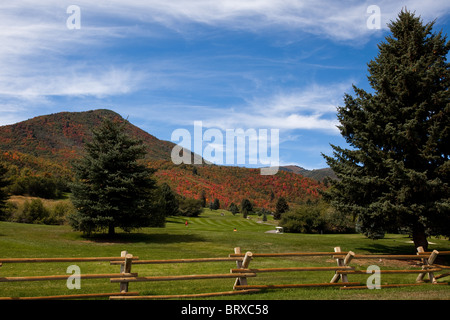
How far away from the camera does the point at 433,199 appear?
18594mm

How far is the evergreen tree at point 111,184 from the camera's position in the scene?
2503cm

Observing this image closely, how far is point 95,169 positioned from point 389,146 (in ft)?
68.8

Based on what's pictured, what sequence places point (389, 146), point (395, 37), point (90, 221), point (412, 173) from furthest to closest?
point (90, 221), point (395, 37), point (389, 146), point (412, 173)

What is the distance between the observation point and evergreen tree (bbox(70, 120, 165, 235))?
82.1 feet

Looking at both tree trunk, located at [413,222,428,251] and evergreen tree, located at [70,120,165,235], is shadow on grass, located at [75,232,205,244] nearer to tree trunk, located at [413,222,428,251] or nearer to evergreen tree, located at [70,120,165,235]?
evergreen tree, located at [70,120,165,235]

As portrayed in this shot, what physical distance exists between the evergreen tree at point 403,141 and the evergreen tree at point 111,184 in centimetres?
1514

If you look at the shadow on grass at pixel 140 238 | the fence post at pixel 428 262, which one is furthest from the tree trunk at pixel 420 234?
the shadow on grass at pixel 140 238

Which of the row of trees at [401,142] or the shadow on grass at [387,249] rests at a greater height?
the row of trees at [401,142]

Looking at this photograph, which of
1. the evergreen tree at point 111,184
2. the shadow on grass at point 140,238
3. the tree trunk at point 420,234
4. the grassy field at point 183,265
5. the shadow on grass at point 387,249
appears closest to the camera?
the grassy field at point 183,265

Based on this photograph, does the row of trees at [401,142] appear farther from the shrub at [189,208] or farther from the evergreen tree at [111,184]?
the shrub at [189,208]

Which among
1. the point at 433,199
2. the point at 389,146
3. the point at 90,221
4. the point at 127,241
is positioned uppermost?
the point at 389,146

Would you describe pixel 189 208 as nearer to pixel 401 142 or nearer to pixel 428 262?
pixel 401 142
